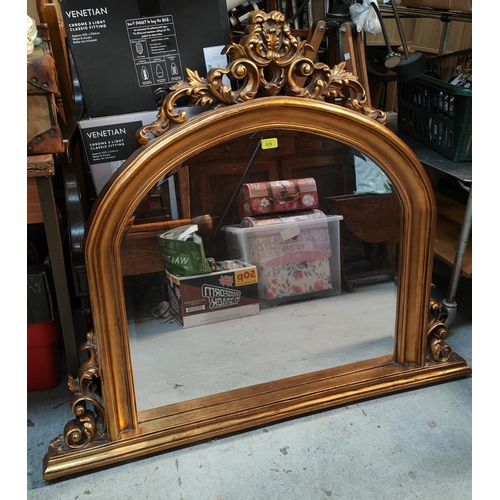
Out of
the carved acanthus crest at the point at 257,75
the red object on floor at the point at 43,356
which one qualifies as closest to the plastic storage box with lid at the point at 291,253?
the carved acanthus crest at the point at 257,75

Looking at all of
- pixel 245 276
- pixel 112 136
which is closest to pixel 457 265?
pixel 245 276

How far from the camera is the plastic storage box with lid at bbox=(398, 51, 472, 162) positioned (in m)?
1.34

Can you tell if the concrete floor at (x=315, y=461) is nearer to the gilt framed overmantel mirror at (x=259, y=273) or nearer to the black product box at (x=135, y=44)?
the gilt framed overmantel mirror at (x=259, y=273)

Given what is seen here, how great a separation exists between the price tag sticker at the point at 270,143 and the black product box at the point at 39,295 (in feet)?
1.86

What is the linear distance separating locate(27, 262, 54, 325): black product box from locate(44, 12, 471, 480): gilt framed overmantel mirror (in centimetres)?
21

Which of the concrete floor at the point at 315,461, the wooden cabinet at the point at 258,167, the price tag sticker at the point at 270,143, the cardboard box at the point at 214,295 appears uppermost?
the price tag sticker at the point at 270,143

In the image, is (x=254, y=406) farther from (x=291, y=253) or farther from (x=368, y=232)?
(x=368, y=232)

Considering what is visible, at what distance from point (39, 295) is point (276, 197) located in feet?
1.87

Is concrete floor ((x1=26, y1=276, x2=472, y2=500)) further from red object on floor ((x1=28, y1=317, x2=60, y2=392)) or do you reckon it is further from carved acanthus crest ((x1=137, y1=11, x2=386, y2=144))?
carved acanthus crest ((x1=137, y1=11, x2=386, y2=144))

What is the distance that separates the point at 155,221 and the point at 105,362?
290 millimetres

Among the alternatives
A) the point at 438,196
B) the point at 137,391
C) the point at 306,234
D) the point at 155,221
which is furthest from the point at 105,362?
the point at 438,196

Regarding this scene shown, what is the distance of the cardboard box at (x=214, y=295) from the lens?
1080 millimetres

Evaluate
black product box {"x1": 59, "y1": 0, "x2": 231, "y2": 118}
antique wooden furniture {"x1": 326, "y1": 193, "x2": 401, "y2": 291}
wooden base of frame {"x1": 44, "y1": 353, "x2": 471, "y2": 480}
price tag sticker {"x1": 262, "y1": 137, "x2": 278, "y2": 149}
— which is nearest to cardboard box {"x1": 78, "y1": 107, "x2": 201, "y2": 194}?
black product box {"x1": 59, "y1": 0, "x2": 231, "y2": 118}

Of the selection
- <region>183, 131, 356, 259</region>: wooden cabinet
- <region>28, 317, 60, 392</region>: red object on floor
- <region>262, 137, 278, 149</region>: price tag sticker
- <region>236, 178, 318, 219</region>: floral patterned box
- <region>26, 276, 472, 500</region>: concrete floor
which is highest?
<region>262, 137, 278, 149</region>: price tag sticker
